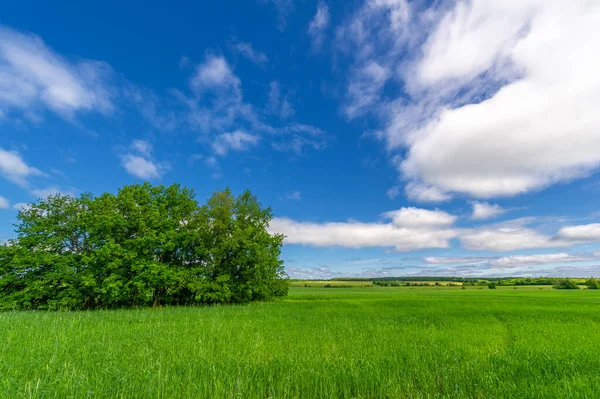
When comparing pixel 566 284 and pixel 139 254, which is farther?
pixel 566 284

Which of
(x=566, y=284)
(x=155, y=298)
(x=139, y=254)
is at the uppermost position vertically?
(x=139, y=254)

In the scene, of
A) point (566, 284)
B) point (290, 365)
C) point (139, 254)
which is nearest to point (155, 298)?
point (139, 254)

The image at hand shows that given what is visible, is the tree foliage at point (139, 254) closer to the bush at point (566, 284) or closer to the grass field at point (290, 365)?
the grass field at point (290, 365)

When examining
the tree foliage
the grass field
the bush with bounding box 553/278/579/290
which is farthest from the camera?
the bush with bounding box 553/278/579/290

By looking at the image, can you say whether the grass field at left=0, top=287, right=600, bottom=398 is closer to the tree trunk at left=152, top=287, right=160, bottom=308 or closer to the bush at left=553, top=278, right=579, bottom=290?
the tree trunk at left=152, top=287, right=160, bottom=308

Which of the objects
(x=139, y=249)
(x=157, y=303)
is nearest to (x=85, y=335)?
(x=139, y=249)

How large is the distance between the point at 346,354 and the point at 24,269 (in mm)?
32601

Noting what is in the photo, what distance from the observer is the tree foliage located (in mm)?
25266

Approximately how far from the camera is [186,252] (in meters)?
30.7

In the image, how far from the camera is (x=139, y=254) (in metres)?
27.2

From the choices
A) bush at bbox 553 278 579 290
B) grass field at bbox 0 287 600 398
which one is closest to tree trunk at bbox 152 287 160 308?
grass field at bbox 0 287 600 398

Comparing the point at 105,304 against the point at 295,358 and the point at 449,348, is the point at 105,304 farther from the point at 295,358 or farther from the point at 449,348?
the point at 449,348

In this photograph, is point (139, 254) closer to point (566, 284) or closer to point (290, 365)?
point (290, 365)

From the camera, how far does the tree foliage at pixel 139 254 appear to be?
2527 cm
